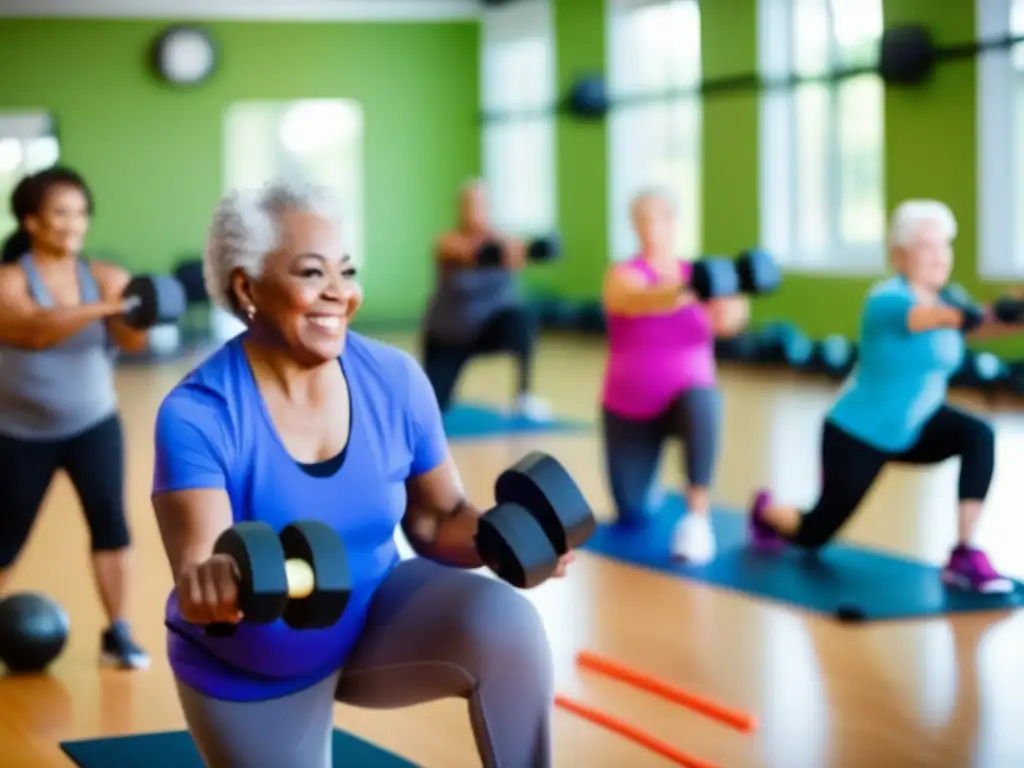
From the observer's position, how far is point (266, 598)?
1695 mm

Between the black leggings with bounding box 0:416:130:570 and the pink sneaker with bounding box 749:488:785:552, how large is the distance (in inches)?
68.0

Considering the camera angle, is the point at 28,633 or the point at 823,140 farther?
the point at 823,140

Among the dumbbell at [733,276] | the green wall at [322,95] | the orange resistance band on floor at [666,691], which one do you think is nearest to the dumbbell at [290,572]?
the orange resistance band on floor at [666,691]

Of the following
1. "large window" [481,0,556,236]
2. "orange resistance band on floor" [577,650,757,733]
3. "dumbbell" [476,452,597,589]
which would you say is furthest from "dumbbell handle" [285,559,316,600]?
"large window" [481,0,556,236]

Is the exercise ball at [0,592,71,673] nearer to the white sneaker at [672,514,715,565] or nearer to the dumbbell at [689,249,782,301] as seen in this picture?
the white sneaker at [672,514,715,565]

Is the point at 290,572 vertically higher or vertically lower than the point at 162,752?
higher

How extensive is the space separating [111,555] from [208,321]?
8.32m

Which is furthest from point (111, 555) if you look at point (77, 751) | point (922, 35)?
point (922, 35)

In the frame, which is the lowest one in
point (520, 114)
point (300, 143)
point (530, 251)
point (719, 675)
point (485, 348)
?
point (719, 675)

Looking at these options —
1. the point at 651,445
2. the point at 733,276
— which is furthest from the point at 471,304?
the point at 733,276

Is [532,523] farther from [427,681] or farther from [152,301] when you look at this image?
[152,301]

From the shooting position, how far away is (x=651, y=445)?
4918 millimetres

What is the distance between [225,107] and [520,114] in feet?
6.70

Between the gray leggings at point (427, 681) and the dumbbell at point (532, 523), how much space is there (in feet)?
0.20
